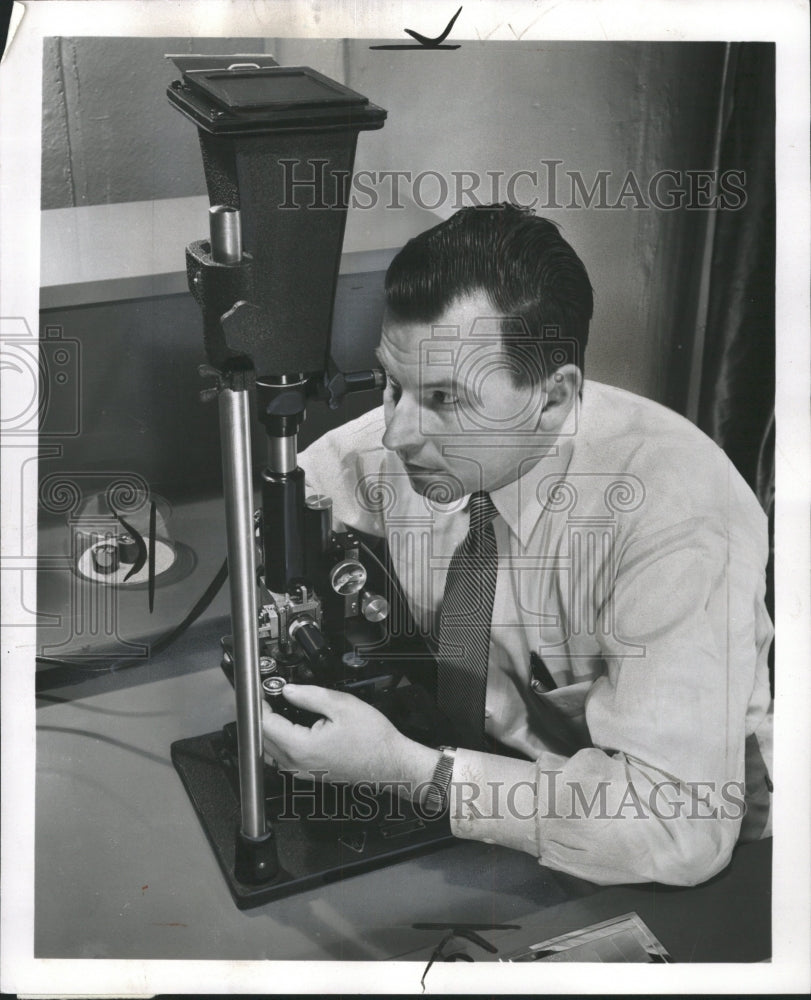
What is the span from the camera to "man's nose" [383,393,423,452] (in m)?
1.30

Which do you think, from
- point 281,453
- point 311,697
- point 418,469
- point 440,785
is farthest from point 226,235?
point 440,785

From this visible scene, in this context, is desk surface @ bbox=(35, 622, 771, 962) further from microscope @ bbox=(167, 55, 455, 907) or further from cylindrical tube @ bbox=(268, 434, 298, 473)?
cylindrical tube @ bbox=(268, 434, 298, 473)

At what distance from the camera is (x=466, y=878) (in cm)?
135

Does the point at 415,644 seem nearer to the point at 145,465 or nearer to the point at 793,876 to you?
the point at 145,465

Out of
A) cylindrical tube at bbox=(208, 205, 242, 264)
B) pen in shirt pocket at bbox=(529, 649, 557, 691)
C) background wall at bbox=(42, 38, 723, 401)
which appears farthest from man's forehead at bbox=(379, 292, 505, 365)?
pen in shirt pocket at bbox=(529, 649, 557, 691)

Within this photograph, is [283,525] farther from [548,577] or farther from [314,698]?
[548,577]

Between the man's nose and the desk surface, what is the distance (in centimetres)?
31

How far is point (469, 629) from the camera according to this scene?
134cm

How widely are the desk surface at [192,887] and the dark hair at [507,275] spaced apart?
46cm

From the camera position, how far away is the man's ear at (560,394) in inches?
51.1

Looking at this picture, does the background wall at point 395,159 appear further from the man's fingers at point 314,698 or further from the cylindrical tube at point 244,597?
the man's fingers at point 314,698

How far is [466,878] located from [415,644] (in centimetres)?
27

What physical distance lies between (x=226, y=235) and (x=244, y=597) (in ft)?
1.20

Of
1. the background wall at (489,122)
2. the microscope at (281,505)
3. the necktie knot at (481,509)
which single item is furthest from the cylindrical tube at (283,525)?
the background wall at (489,122)
